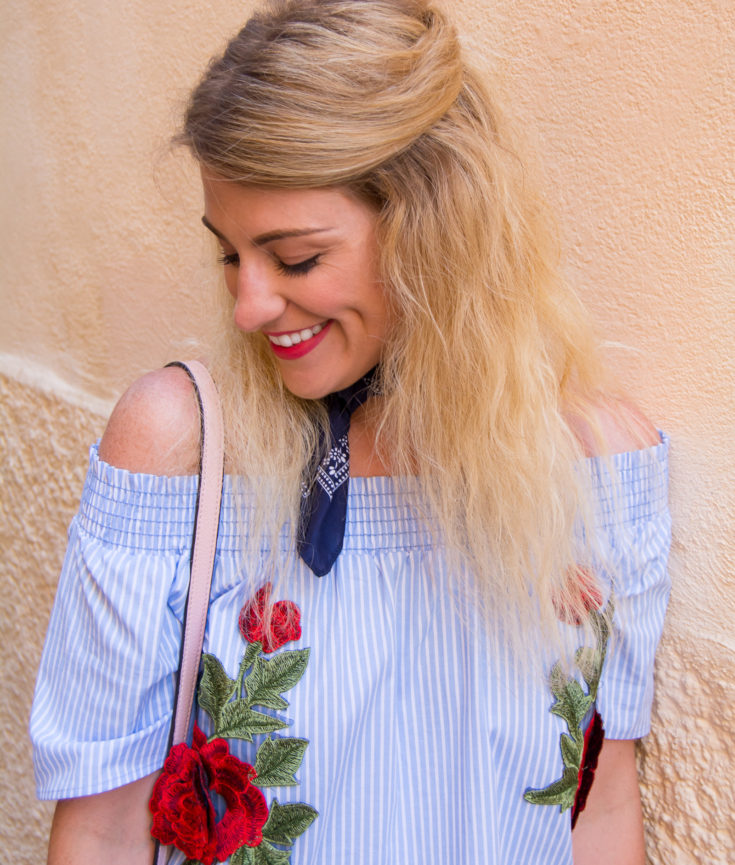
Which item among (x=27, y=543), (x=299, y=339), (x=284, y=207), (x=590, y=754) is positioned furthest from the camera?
(x=27, y=543)

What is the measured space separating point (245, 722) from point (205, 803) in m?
0.14

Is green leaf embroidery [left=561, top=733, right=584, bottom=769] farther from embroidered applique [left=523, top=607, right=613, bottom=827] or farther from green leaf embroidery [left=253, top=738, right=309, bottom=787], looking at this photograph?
green leaf embroidery [left=253, top=738, right=309, bottom=787]

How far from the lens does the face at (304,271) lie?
3.49 ft

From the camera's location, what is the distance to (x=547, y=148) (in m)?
1.46

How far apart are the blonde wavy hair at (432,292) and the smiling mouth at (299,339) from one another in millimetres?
104

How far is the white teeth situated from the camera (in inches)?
45.3

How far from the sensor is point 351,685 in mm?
1161

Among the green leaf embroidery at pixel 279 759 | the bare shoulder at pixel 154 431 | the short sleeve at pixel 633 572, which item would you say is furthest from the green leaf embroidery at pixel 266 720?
the short sleeve at pixel 633 572

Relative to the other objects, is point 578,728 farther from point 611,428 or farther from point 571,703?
point 611,428

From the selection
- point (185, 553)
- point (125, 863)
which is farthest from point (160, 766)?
point (185, 553)

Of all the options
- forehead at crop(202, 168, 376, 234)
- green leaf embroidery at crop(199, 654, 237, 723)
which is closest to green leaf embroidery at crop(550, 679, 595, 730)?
green leaf embroidery at crop(199, 654, 237, 723)

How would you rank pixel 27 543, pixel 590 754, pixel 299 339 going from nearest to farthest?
pixel 299 339 < pixel 590 754 < pixel 27 543

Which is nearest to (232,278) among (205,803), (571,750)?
(205,803)

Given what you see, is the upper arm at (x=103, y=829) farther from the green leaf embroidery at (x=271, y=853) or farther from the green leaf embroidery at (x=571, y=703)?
the green leaf embroidery at (x=571, y=703)
